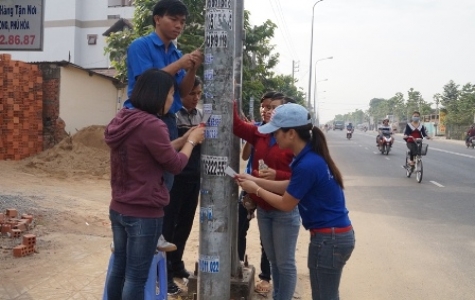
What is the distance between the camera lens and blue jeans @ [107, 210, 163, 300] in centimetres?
286

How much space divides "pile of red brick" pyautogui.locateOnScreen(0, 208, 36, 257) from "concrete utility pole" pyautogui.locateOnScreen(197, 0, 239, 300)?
8.36 ft

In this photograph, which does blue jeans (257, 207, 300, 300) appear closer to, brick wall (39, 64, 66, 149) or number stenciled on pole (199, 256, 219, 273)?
number stenciled on pole (199, 256, 219, 273)

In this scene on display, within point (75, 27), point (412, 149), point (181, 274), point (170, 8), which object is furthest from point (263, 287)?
point (75, 27)

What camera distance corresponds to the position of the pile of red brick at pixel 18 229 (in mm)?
5059

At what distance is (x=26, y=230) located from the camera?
596 centimetres

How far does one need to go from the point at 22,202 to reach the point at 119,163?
5558mm

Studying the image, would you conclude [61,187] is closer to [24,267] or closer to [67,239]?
[67,239]

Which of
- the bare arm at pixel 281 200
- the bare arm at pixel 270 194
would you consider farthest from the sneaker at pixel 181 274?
the bare arm at pixel 281 200

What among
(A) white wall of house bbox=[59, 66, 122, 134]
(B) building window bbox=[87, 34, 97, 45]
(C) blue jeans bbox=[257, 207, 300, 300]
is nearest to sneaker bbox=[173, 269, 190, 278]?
(C) blue jeans bbox=[257, 207, 300, 300]

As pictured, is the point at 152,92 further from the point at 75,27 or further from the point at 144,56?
the point at 75,27

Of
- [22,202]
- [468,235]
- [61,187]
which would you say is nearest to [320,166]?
[468,235]

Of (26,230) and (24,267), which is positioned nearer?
(24,267)

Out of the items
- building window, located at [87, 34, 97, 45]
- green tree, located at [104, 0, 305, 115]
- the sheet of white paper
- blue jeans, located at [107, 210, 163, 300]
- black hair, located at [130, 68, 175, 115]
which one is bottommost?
blue jeans, located at [107, 210, 163, 300]

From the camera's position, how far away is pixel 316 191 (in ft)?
9.26
